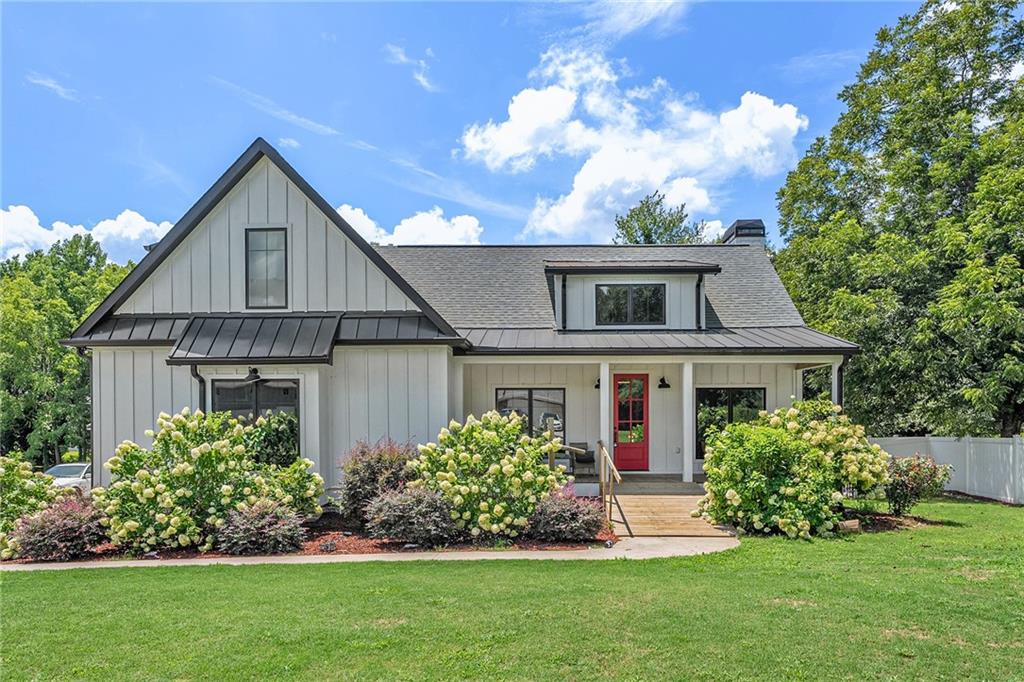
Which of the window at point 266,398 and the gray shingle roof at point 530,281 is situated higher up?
the gray shingle roof at point 530,281

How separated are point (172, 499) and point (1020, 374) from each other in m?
15.5

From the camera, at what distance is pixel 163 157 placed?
45.8 ft

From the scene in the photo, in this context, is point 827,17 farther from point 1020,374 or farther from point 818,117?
point 818,117

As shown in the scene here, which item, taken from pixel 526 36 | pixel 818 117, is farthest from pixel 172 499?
pixel 818 117

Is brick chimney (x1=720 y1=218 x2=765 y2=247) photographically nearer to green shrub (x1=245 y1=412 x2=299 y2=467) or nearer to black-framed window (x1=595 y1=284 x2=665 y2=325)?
black-framed window (x1=595 y1=284 x2=665 y2=325)

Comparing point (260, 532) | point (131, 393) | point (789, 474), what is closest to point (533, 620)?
point (260, 532)

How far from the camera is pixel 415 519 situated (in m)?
8.16

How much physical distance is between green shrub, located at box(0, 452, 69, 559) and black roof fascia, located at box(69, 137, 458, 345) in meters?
2.50

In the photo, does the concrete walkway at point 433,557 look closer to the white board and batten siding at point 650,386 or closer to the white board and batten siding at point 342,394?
the white board and batten siding at point 342,394

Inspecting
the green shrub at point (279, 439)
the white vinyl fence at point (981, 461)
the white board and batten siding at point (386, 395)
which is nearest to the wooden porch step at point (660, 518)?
the white board and batten siding at point (386, 395)

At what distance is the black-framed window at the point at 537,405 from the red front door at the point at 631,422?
1291 mm

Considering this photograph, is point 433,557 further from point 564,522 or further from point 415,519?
point 564,522

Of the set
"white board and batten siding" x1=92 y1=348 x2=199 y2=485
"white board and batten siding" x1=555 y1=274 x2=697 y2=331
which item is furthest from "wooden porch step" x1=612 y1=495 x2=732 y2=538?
"white board and batten siding" x1=92 y1=348 x2=199 y2=485

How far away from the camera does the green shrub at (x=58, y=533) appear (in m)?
7.83
